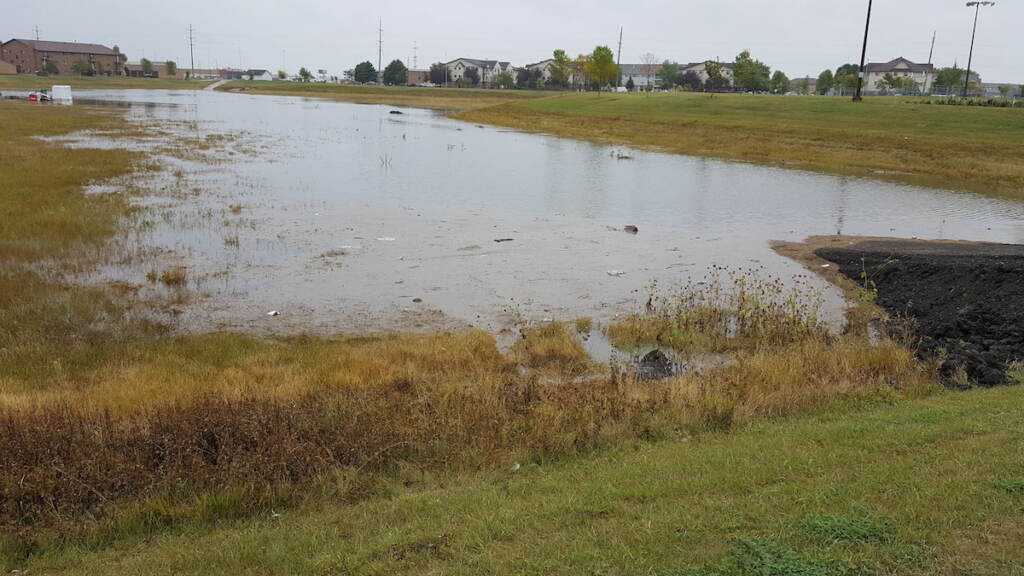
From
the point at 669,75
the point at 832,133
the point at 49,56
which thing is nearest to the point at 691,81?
the point at 669,75

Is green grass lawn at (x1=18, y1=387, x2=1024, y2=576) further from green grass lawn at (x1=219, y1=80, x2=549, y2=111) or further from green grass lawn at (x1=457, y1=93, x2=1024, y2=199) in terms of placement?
green grass lawn at (x1=219, y1=80, x2=549, y2=111)

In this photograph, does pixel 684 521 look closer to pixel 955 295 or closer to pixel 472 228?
pixel 955 295

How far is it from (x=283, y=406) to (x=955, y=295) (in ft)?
40.2

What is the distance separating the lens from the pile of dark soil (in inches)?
449

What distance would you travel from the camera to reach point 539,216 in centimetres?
2473

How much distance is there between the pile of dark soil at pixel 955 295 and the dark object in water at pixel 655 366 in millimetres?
3759

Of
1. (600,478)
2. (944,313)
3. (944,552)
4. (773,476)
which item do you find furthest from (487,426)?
(944,313)

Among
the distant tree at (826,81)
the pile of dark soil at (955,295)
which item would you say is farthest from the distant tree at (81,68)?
the pile of dark soil at (955,295)

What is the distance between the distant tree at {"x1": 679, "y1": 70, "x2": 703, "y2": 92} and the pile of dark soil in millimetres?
140705

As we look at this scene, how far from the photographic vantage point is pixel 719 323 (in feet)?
44.9

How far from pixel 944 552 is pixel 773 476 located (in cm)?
171

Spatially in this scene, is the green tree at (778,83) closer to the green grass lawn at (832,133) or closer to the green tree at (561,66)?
the green tree at (561,66)

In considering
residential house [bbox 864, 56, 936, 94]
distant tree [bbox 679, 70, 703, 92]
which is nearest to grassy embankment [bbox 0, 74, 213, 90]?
distant tree [bbox 679, 70, 703, 92]

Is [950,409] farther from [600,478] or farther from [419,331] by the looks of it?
[419,331]
